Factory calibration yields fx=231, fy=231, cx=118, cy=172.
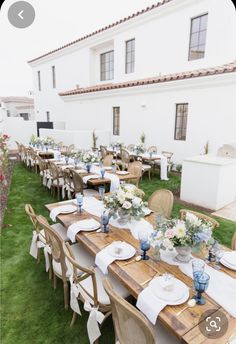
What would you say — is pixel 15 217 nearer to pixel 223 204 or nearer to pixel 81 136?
pixel 223 204

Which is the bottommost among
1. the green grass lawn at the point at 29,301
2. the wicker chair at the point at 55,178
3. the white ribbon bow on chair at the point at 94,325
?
the green grass lawn at the point at 29,301

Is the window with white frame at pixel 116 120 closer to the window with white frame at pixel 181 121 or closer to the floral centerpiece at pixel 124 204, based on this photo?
Result: the window with white frame at pixel 181 121

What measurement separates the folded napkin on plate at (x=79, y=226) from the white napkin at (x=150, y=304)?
1.18 metres

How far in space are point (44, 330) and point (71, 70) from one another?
17.2 m

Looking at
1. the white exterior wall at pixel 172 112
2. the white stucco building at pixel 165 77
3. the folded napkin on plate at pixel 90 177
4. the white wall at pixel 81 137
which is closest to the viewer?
the folded napkin on plate at pixel 90 177

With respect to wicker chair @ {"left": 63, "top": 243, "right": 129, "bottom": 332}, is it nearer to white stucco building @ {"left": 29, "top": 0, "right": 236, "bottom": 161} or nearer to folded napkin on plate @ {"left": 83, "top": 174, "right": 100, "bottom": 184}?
folded napkin on plate @ {"left": 83, "top": 174, "right": 100, "bottom": 184}

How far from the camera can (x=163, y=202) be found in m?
3.67

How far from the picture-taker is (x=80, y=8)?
4086 mm

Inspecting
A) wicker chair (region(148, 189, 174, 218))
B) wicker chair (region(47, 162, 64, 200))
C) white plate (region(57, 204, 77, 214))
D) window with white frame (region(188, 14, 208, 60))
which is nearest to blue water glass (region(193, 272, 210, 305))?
wicker chair (region(148, 189, 174, 218))

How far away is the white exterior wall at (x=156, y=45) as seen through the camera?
30.5 ft

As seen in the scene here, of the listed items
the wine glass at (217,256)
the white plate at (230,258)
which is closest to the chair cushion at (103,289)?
the wine glass at (217,256)

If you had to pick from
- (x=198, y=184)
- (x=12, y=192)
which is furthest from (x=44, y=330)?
(x=12, y=192)

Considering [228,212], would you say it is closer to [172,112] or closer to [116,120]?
[172,112]

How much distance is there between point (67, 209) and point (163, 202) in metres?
1.49
